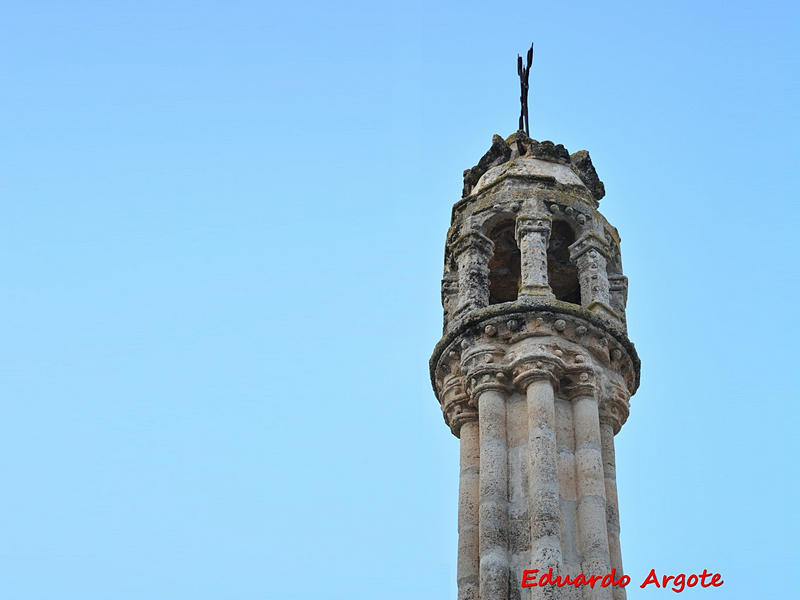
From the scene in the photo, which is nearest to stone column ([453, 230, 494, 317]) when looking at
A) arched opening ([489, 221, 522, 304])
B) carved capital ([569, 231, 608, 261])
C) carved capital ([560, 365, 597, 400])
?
arched opening ([489, 221, 522, 304])

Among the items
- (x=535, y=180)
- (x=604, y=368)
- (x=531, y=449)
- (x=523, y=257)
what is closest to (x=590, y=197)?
(x=535, y=180)

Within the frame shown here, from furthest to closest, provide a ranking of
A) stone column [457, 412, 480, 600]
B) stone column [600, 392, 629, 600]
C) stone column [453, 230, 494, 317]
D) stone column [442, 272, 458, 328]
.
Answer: stone column [442, 272, 458, 328]
stone column [453, 230, 494, 317]
stone column [600, 392, 629, 600]
stone column [457, 412, 480, 600]

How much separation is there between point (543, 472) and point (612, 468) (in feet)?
4.60

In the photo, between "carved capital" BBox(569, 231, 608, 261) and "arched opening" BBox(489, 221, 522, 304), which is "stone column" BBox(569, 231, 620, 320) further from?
"arched opening" BBox(489, 221, 522, 304)

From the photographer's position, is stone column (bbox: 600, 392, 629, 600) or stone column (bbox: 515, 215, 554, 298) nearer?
stone column (bbox: 600, 392, 629, 600)

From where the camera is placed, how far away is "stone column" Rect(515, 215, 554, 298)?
14703 mm

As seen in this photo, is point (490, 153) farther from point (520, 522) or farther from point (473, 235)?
point (520, 522)

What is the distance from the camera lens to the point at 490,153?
688 inches

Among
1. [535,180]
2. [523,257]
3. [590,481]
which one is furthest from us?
[535,180]

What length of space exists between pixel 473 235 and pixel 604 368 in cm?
269

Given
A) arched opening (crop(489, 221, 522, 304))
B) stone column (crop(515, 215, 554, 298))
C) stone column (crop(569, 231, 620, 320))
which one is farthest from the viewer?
arched opening (crop(489, 221, 522, 304))

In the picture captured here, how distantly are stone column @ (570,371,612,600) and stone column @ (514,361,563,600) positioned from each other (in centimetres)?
31

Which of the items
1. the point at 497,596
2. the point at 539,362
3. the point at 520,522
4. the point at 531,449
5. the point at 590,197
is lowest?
the point at 497,596

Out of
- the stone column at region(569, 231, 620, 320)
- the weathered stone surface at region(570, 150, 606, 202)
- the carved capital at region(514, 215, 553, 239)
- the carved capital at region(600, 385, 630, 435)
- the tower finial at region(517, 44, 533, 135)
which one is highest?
the tower finial at region(517, 44, 533, 135)
